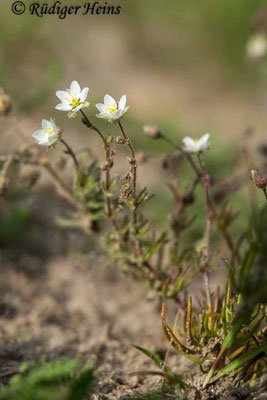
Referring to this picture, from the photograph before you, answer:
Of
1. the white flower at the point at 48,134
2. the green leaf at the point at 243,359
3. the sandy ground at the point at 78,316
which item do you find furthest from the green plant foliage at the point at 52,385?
the white flower at the point at 48,134

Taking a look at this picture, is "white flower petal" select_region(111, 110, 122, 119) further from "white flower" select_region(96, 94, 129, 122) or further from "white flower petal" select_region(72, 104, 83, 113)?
"white flower petal" select_region(72, 104, 83, 113)

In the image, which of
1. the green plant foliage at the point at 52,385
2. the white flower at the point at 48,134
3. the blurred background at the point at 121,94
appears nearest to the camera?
the green plant foliage at the point at 52,385

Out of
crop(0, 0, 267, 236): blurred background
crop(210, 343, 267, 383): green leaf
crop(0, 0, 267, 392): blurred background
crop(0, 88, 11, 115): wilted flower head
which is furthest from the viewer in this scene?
crop(0, 0, 267, 236): blurred background

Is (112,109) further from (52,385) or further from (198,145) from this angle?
(52,385)

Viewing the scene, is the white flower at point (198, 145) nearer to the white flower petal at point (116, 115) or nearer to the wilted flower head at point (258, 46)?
the white flower petal at point (116, 115)

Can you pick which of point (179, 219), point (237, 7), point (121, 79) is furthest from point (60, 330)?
point (237, 7)

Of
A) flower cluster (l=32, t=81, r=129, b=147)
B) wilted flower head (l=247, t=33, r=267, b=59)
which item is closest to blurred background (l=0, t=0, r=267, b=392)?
wilted flower head (l=247, t=33, r=267, b=59)
